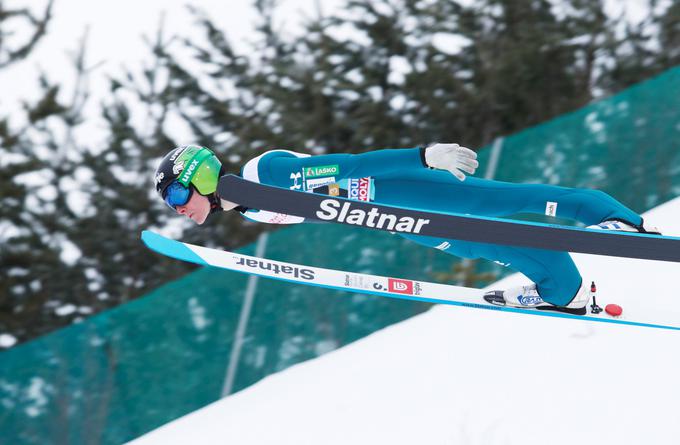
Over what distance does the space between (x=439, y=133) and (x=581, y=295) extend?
6.23 m

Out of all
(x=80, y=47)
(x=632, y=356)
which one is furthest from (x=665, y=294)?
(x=80, y=47)

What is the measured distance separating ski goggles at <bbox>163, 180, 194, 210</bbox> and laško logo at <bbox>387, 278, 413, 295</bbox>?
1.41 metres

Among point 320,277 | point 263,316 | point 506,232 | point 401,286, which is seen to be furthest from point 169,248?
point 506,232

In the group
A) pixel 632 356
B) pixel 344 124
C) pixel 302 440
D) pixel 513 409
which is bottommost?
pixel 302 440

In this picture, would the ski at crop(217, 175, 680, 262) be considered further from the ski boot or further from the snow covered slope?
the snow covered slope

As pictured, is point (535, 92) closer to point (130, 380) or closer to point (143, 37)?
point (143, 37)

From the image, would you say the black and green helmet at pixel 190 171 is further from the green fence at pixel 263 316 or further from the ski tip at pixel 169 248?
the green fence at pixel 263 316

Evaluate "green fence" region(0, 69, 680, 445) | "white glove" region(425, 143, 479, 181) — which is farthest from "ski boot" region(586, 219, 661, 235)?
"green fence" region(0, 69, 680, 445)

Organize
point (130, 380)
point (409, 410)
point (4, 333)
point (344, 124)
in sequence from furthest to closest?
point (344, 124), point (4, 333), point (130, 380), point (409, 410)

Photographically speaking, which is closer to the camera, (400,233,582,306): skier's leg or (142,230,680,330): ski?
(400,233,582,306): skier's leg

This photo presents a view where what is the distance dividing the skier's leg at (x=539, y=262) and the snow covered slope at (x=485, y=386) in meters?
0.55

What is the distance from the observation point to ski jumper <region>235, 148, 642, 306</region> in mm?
3936

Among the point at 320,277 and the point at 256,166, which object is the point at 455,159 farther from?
the point at 320,277

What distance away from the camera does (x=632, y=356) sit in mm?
5066
